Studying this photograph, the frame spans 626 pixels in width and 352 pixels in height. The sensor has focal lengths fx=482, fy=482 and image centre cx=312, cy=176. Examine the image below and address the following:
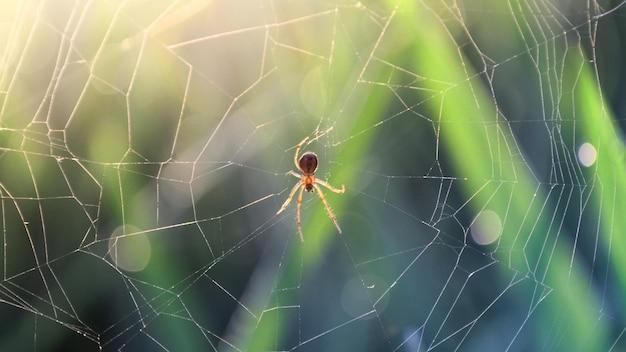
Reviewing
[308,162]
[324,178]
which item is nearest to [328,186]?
[324,178]

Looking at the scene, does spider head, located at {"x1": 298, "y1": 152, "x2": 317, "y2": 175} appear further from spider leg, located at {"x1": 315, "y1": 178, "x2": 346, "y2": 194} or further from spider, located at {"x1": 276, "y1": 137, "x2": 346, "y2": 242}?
spider leg, located at {"x1": 315, "y1": 178, "x2": 346, "y2": 194}

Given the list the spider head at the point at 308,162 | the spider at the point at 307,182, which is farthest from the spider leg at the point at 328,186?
the spider head at the point at 308,162

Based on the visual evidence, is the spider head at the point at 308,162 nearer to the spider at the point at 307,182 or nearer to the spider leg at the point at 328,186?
the spider at the point at 307,182

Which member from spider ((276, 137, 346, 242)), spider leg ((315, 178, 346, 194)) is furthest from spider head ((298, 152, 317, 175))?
spider leg ((315, 178, 346, 194))

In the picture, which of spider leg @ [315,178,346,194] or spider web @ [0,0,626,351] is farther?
spider leg @ [315,178,346,194]

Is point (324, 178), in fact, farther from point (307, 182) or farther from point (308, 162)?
point (308, 162)

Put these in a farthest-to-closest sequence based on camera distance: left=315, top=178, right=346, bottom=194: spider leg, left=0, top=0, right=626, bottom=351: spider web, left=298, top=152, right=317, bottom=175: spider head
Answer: left=315, top=178, right=346, bottom=194: spider leg, left=298, top=152, right=317, bottom=175: spider head, left=0, top=0, right=626, bottom=351: spider web
